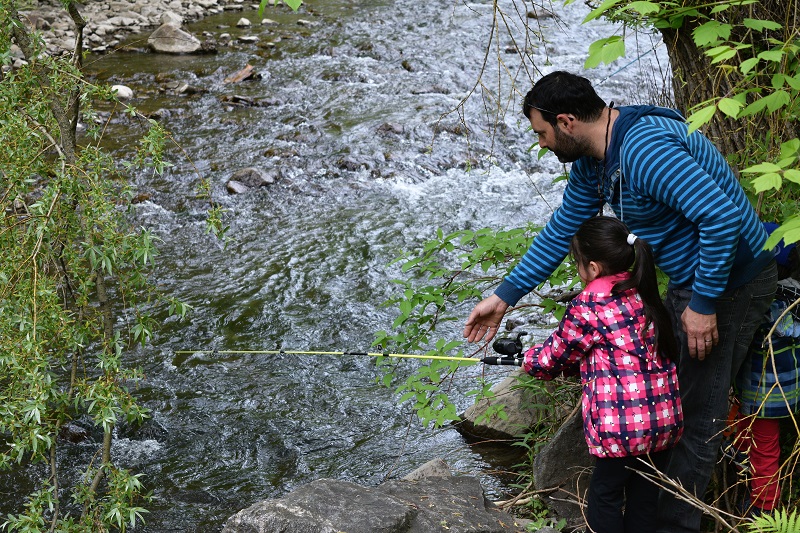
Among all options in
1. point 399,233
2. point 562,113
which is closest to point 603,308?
point 562,113

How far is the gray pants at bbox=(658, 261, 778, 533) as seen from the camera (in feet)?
8.61

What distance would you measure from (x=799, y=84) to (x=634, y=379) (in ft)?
3.34

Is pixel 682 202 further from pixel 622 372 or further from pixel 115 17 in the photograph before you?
pixel 115 17

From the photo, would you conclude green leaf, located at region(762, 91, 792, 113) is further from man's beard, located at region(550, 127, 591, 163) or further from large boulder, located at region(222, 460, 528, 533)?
large boulder, located at region(222, 460, 528, 533)

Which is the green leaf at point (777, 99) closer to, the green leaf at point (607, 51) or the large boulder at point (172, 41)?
the green leaf at point (607, 51)

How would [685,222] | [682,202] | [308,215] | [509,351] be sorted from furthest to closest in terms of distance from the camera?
[308,215]
[509,351]
[685,222]
[682,202]

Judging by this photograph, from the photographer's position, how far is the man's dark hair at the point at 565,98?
258cm

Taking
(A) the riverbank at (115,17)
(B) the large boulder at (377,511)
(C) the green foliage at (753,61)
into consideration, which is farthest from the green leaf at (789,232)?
(A) the riverbank at (115,17)

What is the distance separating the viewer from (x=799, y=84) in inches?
88.8

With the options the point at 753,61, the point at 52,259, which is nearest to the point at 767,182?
the point at 753,61

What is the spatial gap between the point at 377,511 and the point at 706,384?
1211 millimetres

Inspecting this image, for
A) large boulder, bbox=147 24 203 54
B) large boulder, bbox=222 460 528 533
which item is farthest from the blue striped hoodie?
large boulder, bbox=147 24 203 54

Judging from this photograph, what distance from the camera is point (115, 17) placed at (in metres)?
14.1

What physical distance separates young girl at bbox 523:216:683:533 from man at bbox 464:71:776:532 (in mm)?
97
